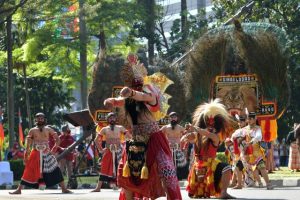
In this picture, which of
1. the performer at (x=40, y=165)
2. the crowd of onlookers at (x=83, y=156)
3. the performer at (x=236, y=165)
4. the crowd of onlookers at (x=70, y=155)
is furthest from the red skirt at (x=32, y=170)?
the crowd of onlookers at (x=83, y=156)

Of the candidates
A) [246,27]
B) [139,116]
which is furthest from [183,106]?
[139,116]

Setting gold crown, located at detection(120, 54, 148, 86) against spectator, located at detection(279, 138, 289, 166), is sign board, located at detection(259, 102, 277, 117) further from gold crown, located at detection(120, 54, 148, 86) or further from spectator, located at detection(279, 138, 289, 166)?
gold crown, located at detection(120, 54, 148, 86)

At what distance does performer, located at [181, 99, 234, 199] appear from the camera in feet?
53.8

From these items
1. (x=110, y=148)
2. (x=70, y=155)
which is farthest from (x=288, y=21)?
(x=110, y=148)

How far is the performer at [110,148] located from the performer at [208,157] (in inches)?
239

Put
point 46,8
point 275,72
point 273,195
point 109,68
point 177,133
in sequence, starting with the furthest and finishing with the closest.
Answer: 1. point 109,68
2. point 275,72
3. point 46,8
4. point 177,133
5. point 273,195

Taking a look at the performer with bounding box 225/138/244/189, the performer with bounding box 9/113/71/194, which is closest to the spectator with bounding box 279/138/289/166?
the performer with bounding box 225/138/244/189

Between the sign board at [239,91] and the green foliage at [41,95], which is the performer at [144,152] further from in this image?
the green foliage at [41,95]

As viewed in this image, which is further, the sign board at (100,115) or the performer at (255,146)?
the sign board at (100,115)

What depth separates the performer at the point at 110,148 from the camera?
74.6ft

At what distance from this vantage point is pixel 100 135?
22922 millimetres

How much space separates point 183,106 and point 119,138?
37.9 feet

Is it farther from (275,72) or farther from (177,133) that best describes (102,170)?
(275,72)

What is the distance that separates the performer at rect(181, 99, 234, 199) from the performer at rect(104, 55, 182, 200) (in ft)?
12.6
